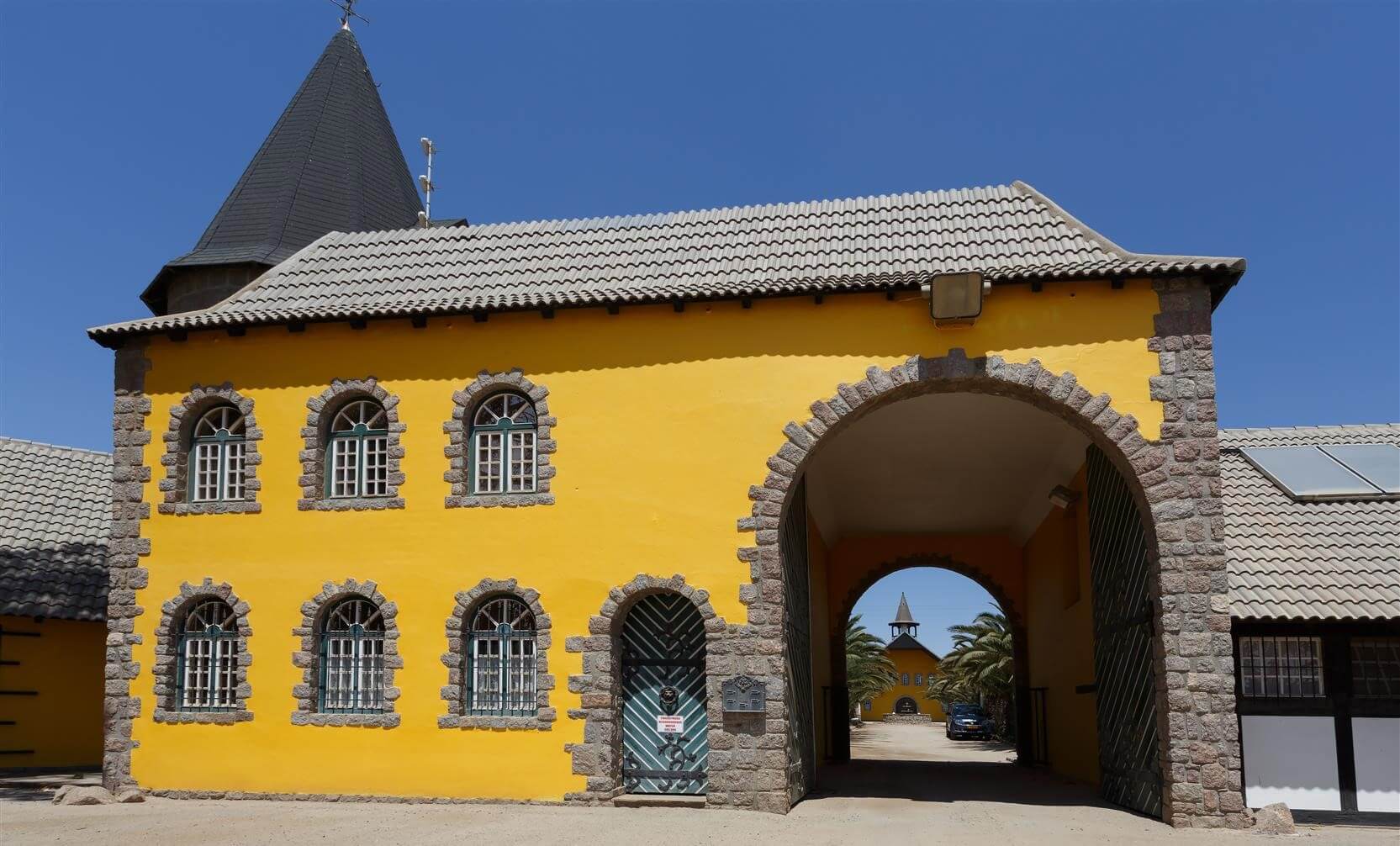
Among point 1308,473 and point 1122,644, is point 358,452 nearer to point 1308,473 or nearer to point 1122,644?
point 1122,644

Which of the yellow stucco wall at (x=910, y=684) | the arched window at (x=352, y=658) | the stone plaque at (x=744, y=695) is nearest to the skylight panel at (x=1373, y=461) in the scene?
the stone plaque at (x=744, y=695)

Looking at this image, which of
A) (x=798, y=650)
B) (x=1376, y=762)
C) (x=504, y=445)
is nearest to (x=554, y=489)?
(x=504, y=445)

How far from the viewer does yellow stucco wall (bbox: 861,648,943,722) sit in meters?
61.9

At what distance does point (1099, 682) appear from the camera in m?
14.9

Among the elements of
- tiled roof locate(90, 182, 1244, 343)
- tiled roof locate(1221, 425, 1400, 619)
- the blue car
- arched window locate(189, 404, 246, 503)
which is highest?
tiled roof locate(90, 182, 1244, 343)

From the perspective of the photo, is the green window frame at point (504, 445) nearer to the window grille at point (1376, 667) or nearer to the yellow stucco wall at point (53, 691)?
the yellow stucco wall at point (53, 691)

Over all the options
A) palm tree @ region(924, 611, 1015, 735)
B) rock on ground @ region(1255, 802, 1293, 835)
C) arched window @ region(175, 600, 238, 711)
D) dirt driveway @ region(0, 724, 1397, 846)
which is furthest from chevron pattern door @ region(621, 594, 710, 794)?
palm tree @ region(924, 611, 1015, 735)

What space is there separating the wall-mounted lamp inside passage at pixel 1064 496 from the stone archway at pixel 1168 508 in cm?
356

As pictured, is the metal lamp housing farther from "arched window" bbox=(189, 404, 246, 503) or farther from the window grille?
"arched window" bbox=(189, 404, 246, 503)

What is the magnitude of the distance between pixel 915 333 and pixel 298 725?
7.83 meters

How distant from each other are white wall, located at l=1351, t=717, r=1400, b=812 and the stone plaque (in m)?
5.68

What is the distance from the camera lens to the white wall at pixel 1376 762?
1191cm

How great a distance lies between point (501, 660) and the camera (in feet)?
43.9

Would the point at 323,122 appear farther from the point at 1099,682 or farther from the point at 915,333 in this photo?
the point at 1099,682
